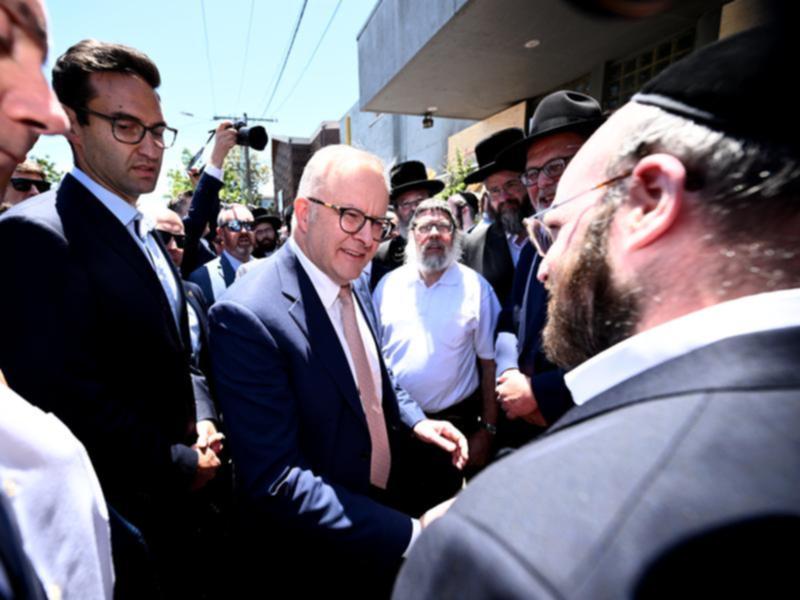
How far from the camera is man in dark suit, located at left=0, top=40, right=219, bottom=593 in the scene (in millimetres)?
1407

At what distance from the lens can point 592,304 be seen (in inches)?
35.6

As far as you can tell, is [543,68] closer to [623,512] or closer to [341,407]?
[341,407]

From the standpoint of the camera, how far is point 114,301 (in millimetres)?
1578

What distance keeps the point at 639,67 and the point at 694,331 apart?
335 inches

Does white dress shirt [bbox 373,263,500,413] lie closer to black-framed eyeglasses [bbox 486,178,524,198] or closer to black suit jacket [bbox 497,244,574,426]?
black suit jacket [bbox 497,244,574,426]

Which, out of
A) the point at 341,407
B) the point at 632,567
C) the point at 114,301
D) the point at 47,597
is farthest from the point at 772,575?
the point at 114,301

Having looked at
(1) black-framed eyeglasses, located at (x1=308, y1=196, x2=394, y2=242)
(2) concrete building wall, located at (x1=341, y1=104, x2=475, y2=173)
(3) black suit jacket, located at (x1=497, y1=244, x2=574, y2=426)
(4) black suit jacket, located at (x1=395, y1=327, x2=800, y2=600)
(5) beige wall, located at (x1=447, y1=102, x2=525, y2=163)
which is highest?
(2) concrete building wall, located at (x1=341, y1=104, x2=475, y2=173)

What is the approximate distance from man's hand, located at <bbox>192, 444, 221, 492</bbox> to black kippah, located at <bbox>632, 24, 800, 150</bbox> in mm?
2049

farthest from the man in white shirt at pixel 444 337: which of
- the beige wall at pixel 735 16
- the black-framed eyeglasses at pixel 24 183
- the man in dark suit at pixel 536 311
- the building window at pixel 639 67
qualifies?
the building window at pixel 639 67

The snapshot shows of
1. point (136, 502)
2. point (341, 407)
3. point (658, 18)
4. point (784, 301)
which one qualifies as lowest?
point (136, 502)

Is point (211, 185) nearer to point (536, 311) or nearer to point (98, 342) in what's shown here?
point (98, 342)

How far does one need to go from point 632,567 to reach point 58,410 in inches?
70.4

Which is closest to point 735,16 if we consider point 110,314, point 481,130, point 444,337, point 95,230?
point 444,337

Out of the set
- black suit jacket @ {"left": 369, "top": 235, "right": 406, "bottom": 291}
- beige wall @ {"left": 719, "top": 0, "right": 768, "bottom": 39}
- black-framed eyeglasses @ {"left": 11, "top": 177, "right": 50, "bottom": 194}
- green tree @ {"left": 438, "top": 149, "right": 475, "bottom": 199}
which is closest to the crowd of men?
black suit jacket @ {"left": 369, "top": 235, "right": 406, "bottom": 291}
